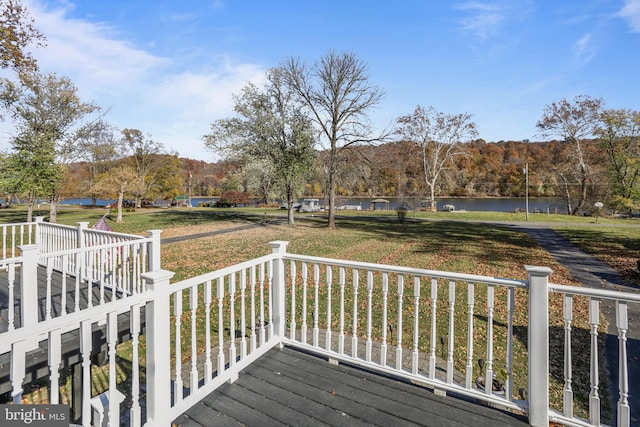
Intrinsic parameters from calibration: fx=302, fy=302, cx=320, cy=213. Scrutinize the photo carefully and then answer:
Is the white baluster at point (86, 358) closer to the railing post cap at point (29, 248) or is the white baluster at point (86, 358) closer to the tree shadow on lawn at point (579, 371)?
the railing post cap at point (29, 248)

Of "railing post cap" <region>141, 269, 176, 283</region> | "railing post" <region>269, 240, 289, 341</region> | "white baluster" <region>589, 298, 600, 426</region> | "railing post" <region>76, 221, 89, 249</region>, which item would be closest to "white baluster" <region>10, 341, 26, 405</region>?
"railing post cap" <region>141, 269, 176, 283</region>

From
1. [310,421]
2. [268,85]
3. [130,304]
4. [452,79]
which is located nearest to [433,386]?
[310,421]

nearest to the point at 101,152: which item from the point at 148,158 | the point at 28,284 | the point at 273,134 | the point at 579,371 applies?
the point at 148,158

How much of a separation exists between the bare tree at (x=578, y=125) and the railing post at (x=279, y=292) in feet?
104

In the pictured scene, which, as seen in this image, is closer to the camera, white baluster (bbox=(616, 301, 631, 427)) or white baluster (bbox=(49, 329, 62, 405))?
white baluster (bbox=(49, 329, 62, 405))

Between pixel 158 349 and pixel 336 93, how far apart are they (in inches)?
613

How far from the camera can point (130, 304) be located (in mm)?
1845

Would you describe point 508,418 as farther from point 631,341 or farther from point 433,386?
point 631,341

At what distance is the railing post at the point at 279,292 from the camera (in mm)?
3244

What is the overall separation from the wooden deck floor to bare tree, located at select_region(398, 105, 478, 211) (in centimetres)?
Result: 2976

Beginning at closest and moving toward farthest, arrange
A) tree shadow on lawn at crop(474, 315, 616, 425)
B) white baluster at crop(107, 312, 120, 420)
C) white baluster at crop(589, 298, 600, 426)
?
white baluster at crop(107, 312, 120, 420) < white baluster at crop(589, 298, 600, 426) < tree shadow on lawn at crop(474, 315, 616, 425)

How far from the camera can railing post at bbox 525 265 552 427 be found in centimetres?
206

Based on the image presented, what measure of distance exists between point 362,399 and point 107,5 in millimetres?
11938

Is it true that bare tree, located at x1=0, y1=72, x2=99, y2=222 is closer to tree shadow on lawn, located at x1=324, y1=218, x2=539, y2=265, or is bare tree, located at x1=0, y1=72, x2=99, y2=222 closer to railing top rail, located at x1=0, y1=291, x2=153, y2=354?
tree shadow on lawn, located at x1=324, y1=218, x2=539, y2=265
